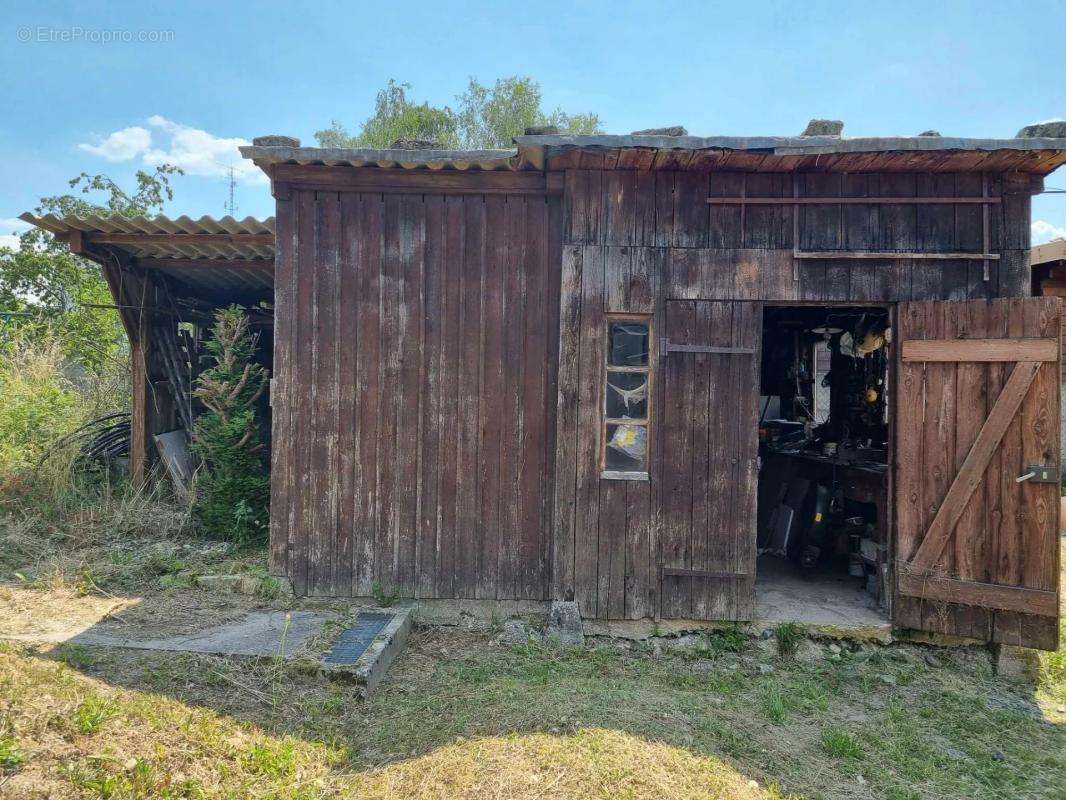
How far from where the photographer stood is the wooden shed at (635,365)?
13.9 feet

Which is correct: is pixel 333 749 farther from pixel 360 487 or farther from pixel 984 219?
pixel 984 219

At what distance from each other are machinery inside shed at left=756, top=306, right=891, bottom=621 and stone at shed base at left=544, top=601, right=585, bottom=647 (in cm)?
167

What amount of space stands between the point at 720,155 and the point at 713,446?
2.17 meters

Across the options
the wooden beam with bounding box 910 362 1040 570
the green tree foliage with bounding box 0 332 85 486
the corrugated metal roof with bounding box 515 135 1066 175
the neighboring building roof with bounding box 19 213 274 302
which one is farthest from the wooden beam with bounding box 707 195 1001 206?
the green tree foliage with bounding box 0 332 85 486

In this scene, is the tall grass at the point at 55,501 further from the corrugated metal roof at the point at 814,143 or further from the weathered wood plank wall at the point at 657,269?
the corrugated metal roof at the point at 814,143

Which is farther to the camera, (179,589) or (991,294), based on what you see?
(179,589)

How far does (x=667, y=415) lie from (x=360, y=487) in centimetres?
258

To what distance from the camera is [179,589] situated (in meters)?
4.96

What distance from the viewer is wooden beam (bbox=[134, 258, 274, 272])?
639 centimetres

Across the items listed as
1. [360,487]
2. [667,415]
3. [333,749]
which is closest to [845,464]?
[667,415]

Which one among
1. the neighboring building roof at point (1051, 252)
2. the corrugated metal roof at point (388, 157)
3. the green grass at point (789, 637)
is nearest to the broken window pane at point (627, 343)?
the corrugated metal roof at point (388, 157)

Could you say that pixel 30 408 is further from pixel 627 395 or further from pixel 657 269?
pixel 657 269

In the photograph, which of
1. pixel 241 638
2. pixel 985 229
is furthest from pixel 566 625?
pixel 985 229

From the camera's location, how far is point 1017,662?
4.37m
